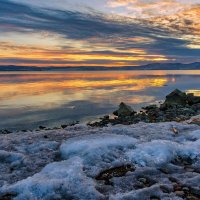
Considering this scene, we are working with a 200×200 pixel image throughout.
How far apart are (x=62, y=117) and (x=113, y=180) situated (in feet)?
82.2

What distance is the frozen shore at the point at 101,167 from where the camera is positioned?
25.9 ft

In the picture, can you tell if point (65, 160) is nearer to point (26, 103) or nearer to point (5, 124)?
point (5, 124)

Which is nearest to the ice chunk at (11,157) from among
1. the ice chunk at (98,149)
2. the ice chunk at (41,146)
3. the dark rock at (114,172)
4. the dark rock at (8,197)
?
the ice chunk at (41,146)

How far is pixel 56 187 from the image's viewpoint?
7922mm

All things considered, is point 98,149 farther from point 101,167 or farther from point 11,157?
point 11,157

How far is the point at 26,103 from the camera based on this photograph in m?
43.4

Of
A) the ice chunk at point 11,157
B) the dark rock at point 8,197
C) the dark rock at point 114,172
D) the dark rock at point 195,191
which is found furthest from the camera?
the ice chunk at point 11,157

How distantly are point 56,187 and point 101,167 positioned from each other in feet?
6.57

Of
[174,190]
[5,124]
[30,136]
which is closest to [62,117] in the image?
[5,124]

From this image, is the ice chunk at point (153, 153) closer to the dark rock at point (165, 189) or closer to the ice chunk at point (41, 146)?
the dark rock at point (165, 189)

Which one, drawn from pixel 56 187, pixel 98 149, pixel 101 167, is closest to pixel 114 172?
pixel 101 167

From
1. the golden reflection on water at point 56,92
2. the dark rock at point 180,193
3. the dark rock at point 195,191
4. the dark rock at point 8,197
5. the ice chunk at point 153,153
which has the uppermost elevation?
the ice chunk at point 153,153

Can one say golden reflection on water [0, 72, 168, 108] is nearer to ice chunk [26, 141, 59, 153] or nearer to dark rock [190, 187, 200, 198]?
ice chunk [26, 141, 59, 153]

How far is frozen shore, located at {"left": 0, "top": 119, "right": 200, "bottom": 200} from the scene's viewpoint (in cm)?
790
